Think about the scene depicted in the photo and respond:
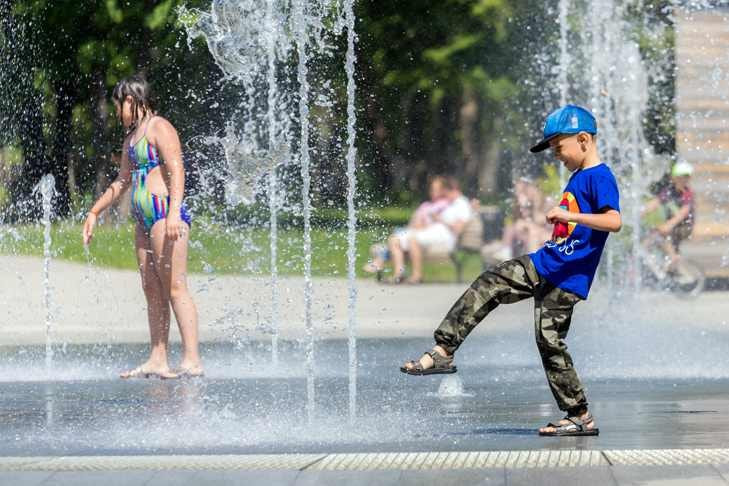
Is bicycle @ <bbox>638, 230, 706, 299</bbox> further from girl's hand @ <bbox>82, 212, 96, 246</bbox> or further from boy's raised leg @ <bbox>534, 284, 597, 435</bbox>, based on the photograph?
boy's raised leg @ <bbox>534, 284, 597, 435</bbox>

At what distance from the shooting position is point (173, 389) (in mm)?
8828

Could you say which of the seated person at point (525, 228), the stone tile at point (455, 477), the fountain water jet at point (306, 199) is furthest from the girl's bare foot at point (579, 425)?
the seated person at point (525, 228)

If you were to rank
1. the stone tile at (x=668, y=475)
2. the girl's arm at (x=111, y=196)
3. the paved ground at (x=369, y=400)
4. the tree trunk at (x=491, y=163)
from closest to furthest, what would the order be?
the stone tile at (x=668, y=475) < the paved ground at (x=369, y=400) < the girl's arm at (x=111, y=196) < the tree trunk at (x=491, y=163)

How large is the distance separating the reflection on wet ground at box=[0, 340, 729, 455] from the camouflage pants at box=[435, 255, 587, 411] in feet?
1.22

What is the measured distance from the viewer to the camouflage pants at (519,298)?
6738 mm

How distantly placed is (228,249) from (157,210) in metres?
18.0

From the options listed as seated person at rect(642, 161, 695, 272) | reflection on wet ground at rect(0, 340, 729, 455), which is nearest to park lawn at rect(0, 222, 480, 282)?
seated person at rect(642, 161, 695, 272)

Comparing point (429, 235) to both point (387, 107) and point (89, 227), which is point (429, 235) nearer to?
point (89, 227)

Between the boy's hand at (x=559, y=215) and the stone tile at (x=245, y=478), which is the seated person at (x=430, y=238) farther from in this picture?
the stone tile at (x=245, y=478)

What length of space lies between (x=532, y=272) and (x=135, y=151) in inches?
124

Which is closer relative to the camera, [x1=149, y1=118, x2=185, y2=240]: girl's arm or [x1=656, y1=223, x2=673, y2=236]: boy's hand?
[x1=149, y1=118, x2=185, y2=240]: girl's arm

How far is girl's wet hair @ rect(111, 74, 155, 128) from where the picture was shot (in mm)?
9242

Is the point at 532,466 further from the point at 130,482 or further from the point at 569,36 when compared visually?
the point at 569,36

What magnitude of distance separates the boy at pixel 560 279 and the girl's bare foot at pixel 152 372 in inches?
118
